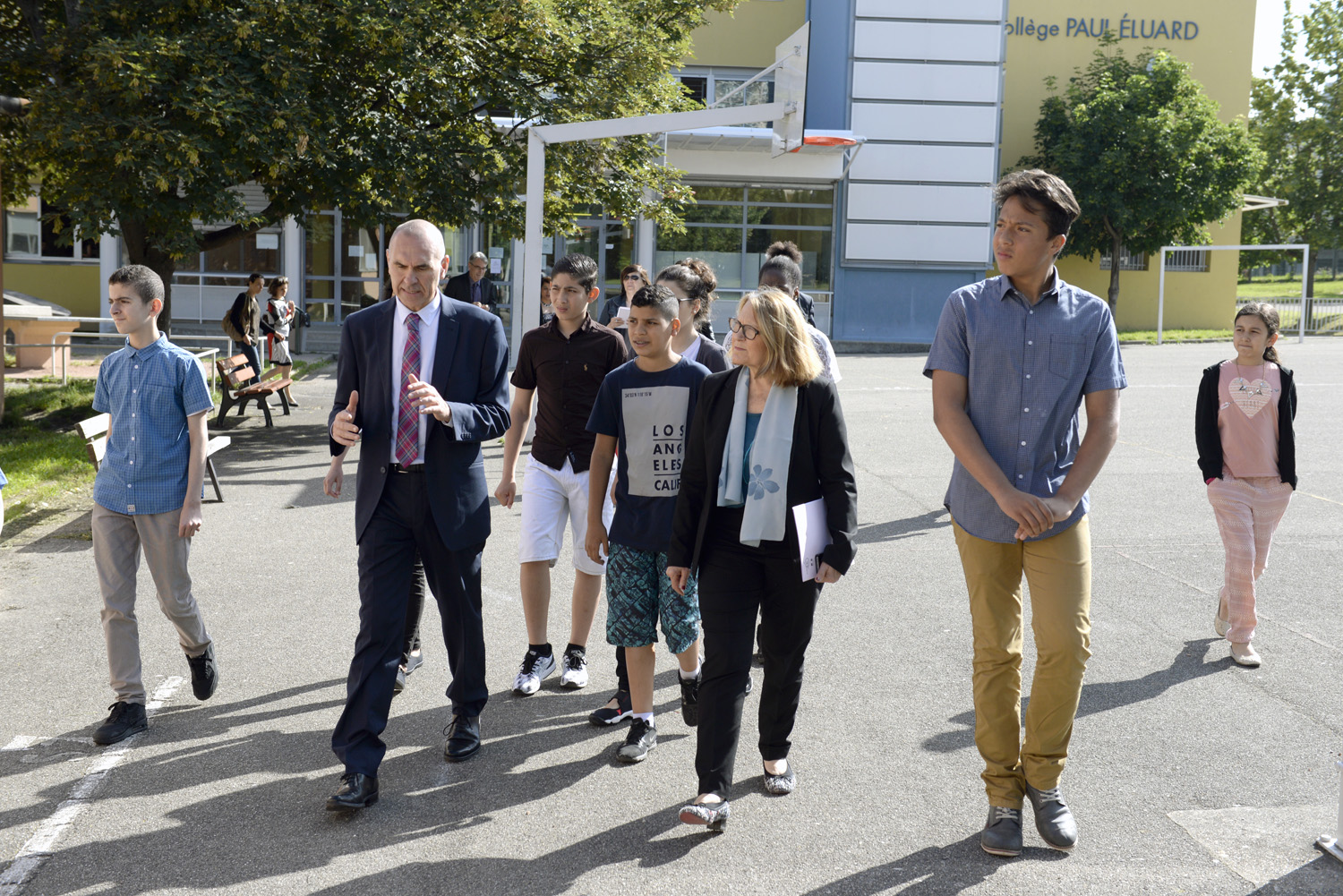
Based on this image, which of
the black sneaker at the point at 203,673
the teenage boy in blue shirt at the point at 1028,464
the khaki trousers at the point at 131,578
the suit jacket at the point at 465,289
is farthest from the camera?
the suit jacket at the point at 465,289

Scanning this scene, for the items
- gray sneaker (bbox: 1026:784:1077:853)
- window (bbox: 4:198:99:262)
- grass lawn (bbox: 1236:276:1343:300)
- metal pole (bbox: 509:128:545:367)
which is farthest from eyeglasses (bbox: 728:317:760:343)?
grass lawn (bbox: 1236:276:1343:300)

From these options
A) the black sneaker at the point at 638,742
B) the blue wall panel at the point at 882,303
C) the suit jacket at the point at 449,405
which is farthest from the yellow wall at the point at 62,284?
the black sneaker at the point at 638,742

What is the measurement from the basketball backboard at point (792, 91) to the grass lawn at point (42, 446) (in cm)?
827

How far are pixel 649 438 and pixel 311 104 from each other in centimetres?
910

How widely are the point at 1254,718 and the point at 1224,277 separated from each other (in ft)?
119

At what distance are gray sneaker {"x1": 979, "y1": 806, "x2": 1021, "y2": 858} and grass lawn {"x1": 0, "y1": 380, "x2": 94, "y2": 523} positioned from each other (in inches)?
298

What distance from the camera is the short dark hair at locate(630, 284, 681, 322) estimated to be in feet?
15.3

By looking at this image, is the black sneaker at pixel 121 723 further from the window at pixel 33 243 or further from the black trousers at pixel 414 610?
the window at pixel 33 243

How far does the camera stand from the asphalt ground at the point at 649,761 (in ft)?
12.3

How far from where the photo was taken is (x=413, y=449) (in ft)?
14.5

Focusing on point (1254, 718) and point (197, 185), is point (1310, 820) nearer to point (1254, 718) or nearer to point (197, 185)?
point (1254, 718)

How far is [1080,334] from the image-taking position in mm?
3887

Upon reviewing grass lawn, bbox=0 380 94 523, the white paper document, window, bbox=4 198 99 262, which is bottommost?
grass lawn, bbox=0 380 94 523

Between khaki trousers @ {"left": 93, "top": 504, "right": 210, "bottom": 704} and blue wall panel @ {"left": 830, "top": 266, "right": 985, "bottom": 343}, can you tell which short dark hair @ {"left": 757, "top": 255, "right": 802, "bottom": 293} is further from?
blue wall panel @ {"left": 830, "top": 266, "right": 985, "bottom": 343}
